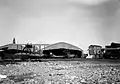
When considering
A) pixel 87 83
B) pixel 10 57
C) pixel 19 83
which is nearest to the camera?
pixel 87 83

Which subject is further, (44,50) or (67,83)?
(44,50)

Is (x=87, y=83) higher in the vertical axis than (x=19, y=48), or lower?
lower

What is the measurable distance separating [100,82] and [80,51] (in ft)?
70.3

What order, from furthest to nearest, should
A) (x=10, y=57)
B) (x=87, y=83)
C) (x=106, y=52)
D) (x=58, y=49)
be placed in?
(x=58, y=49), (x=106, y=52), (x=10, y=57), (x=87, y=83)

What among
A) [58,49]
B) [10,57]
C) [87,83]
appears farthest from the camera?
[58,49]

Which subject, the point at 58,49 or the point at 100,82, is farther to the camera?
the point at 58,49

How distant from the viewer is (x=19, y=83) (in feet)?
11.9

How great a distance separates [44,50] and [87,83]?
68.0 feet

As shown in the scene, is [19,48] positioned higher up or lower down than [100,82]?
higher up

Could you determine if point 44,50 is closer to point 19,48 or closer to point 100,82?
point 19,48

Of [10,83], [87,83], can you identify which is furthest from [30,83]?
[87,83]

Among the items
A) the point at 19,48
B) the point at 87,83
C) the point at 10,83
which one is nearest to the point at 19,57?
the point at 19,48

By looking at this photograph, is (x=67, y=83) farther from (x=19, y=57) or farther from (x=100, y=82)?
(x=19, y=57)

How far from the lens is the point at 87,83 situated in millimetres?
3350
